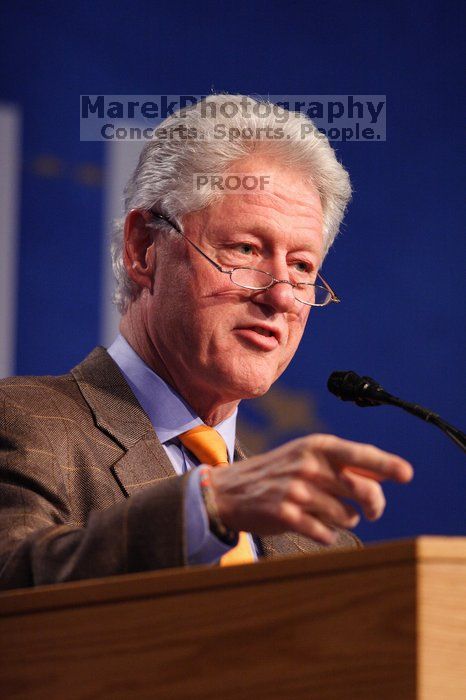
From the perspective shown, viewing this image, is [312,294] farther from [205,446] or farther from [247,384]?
[205,446]

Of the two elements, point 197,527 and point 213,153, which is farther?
point 213,153

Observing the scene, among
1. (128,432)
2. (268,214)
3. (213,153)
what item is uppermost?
(213,153)

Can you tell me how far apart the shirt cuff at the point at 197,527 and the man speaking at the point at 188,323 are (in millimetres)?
256

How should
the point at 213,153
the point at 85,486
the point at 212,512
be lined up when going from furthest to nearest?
1. the point at 213,153
2. the point at 85,486
3. the point at 212,512

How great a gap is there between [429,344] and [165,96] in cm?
91

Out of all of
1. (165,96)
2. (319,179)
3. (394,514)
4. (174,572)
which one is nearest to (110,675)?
(174,572)

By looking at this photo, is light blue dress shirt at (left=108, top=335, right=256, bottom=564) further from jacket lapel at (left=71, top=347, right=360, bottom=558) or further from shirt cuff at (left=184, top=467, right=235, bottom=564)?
shirt cuff at (left=184, top=467, right=235, bottom=564)

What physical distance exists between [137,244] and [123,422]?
0.47 m

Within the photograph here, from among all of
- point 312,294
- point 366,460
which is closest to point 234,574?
point 366,460

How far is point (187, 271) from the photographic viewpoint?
1947 mm

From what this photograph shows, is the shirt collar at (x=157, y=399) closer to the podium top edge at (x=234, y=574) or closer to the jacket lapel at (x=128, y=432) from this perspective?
the jacket lapel at (x=128, y=432)

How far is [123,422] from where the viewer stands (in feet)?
5.80

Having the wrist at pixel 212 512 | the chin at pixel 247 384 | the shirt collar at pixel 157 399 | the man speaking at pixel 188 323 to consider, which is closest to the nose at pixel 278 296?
the man speaking at pixel 188 323

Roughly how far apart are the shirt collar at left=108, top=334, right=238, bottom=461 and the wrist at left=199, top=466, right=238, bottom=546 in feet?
2.35
